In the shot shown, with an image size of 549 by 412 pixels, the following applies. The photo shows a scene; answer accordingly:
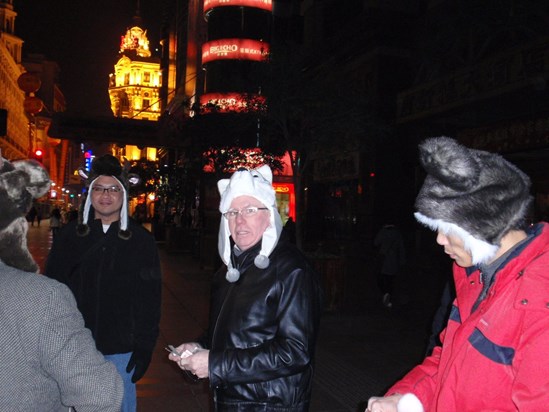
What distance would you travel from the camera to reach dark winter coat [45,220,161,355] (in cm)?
354

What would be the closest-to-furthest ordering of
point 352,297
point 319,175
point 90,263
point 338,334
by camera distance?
point 90,263 < point 338,334 < point 352,297 < point 319,175

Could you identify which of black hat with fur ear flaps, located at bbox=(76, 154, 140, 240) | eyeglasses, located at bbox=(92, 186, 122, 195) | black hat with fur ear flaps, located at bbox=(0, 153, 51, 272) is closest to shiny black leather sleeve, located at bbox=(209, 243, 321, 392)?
black hat with fur ear flaps, located at bbox=(0, 153, 51, 272)

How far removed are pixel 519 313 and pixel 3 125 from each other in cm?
980

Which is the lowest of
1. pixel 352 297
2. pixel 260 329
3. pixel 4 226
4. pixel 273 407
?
pixel 352 297

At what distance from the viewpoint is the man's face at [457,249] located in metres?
2.02

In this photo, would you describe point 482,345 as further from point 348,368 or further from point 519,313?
point 348,368

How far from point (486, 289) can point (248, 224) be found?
1174 mm

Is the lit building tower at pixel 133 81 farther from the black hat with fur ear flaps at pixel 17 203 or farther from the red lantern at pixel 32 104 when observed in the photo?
the black hat with fur ear flaps at pixel 17 203

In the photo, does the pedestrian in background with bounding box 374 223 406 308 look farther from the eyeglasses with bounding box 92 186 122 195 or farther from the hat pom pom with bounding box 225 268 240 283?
the hat pom pom with bounding box 225 268 240 283

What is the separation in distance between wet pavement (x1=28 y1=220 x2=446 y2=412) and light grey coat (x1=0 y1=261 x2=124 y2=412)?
109 cm

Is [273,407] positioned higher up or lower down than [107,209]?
lower down

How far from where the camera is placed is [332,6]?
24.7 metres

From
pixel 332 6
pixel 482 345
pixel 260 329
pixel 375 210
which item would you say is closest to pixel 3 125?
pixel 260 329

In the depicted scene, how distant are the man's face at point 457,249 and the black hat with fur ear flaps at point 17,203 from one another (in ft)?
4.96
